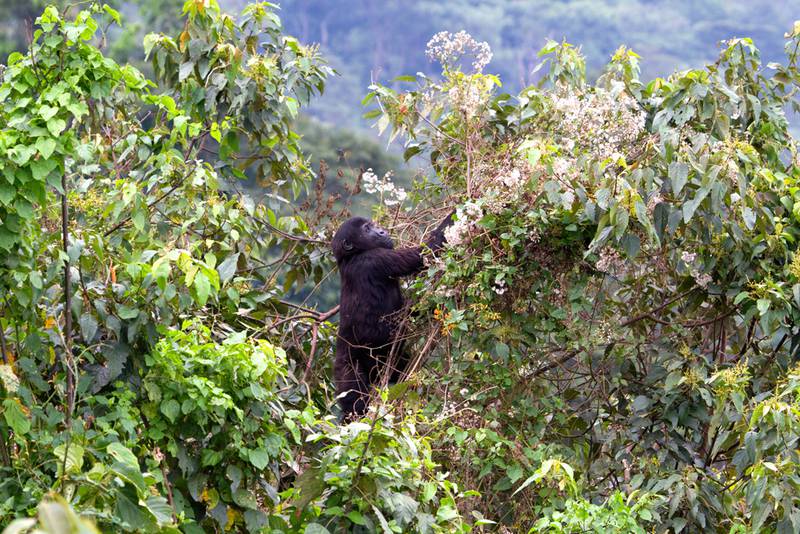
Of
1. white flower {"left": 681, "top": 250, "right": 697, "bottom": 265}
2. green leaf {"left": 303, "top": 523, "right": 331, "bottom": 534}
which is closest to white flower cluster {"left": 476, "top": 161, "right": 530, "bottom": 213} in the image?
white flower {"left": 681, "top": 250, "right": 697, "bottom": 265}

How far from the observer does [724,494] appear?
472 cm

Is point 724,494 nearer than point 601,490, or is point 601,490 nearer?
point 724,494

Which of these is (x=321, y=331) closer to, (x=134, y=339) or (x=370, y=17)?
(x=134, y=339)

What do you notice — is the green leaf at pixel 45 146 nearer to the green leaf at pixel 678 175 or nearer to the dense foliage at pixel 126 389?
the dense foliage at pixel 126 389

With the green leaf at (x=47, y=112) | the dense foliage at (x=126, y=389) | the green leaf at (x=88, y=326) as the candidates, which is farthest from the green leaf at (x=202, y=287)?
the green leaf at (x=47, y=112)

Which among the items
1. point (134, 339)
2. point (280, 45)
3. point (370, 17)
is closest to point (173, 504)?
point (134, 339)

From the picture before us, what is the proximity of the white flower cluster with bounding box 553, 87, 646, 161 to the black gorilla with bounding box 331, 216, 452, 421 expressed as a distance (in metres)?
1.13

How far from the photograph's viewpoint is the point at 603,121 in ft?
16.4

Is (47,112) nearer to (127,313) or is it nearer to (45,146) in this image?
(45,146)

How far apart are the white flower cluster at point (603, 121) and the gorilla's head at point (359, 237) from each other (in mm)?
1279

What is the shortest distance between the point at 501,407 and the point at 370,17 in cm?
4455

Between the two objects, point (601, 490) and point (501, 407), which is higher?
point (501, 407)

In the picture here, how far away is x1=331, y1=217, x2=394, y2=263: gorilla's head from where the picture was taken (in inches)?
235

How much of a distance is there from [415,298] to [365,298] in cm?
72
